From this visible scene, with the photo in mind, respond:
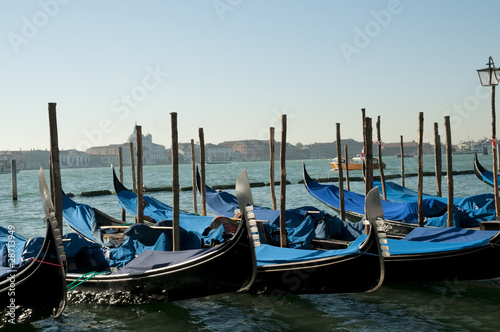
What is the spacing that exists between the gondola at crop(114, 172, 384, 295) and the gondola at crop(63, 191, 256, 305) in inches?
21.0

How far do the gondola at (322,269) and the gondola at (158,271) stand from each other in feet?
1.75

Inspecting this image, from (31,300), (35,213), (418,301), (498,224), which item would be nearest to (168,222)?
(31,300)

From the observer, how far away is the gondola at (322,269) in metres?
5.26

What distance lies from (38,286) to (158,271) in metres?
1.06

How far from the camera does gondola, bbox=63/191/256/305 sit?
16.9 feet

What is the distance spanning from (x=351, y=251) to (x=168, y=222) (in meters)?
2.81

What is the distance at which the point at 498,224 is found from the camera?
659cm

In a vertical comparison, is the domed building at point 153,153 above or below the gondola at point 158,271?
above

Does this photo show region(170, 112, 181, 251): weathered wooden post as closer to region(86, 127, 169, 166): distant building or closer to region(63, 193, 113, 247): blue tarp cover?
region(63, 193, 113, 247): blue tarp cover

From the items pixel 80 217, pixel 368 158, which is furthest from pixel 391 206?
pixel 80 217

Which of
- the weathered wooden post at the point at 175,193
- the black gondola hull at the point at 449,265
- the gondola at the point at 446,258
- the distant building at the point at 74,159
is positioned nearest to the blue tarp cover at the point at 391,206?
the gondola at the point at 446,258

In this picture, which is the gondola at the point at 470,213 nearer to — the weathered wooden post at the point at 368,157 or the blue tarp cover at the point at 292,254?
the weathered wooden post at the point at 368,157

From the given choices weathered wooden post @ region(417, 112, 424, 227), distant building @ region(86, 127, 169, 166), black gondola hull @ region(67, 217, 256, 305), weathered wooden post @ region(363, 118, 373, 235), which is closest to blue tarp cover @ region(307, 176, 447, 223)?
weathered wooden post @ region(417, 112, 424, 227)

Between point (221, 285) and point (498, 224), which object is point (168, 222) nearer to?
point (221, 285)
